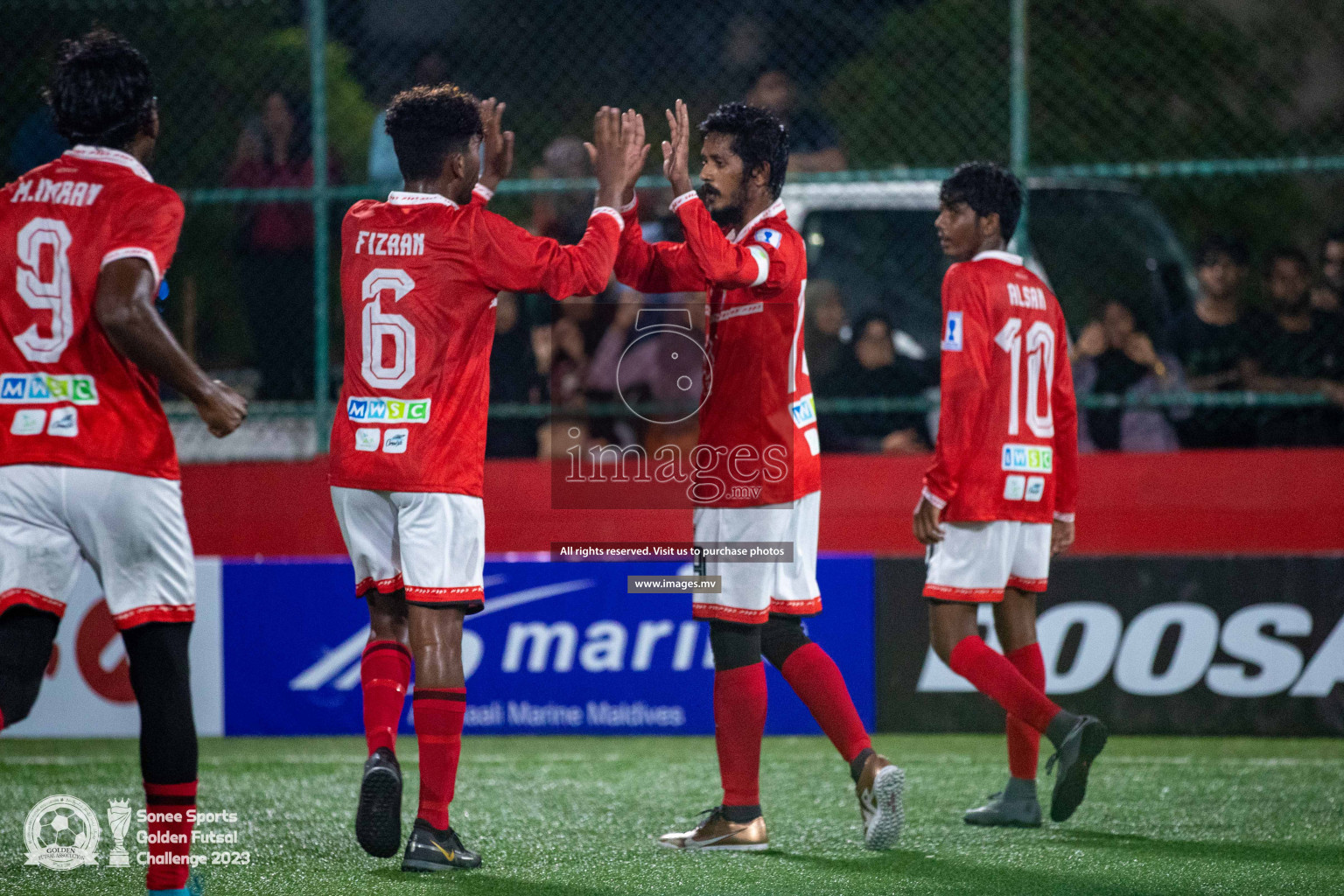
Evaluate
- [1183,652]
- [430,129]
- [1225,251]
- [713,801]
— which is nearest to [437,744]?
[713,801]

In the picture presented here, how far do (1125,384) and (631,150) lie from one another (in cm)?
400

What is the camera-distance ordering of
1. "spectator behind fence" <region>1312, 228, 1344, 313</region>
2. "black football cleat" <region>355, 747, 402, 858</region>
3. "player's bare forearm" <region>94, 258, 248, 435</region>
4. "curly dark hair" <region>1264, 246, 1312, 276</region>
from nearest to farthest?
1. "player's bare forearm" <region>94, 258, 248, 435</region>
2. "black football cleat" <region>355, 747, 402, 858</region>
3. "spectator behind fence" <region>1312, 228, 1344, 313</region>
4. "curly dark hair" <region>1264, 246, 1312, 276</region>

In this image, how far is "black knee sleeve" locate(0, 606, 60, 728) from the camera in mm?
3215

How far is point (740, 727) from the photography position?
434cm

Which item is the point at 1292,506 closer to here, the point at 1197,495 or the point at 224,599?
the point at 1197,495

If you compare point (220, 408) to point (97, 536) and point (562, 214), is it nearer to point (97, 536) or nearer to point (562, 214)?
point (97, 536)

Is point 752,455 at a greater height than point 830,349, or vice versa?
point 830,349

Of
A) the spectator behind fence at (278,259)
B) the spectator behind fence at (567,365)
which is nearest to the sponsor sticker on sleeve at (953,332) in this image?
the spectator behind fence at (567,365)

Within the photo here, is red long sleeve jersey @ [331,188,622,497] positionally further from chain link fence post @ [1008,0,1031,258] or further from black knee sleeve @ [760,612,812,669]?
chain link fence post @ [1008,0,1031,258]

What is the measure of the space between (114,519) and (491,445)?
4.70 m

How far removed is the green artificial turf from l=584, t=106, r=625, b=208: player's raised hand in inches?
74.4

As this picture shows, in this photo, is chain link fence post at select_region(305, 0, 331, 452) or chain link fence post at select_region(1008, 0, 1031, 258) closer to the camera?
chain link fence post at select_region(1008, 0, 1031, 258)

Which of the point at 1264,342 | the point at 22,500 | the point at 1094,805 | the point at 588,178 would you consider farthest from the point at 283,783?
the point at 1264,342

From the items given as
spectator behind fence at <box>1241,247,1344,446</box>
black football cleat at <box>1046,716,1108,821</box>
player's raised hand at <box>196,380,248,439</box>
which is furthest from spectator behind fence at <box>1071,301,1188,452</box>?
player's raised hand at <box>196,380,248,439</box>
